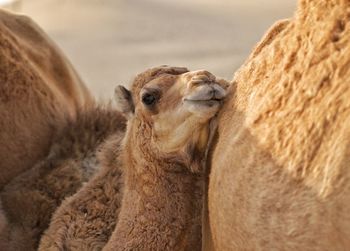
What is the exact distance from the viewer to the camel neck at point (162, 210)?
3443mm

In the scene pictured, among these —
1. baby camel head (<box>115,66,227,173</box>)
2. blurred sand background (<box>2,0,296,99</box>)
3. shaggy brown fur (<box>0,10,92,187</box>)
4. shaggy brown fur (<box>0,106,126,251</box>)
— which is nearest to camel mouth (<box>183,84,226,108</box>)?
baby camel head (<box>115,66,227,173</box>)

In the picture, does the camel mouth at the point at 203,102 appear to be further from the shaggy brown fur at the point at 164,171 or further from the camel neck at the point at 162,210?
the camel neck at the point at 162,210

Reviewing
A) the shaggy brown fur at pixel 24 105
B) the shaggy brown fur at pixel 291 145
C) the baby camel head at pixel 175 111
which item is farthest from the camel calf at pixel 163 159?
the shaggy brown fur at pixel 24 105

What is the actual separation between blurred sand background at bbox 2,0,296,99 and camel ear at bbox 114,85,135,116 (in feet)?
15.6

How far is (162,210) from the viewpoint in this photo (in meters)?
3.45

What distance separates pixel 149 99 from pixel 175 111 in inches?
6.4

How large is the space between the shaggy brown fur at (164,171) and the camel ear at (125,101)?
8 cm

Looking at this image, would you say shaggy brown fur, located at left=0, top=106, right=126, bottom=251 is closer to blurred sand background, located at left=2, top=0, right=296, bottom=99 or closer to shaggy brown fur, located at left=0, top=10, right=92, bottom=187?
shaggy brown fur, located at left=0, top=10, right=92, bottom=187

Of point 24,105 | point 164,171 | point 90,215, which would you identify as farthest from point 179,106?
point 24,105

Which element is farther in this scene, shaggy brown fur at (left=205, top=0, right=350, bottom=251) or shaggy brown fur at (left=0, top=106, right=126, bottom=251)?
shaggy brown fur at (left=0, top=106, right=126, bottom=251)

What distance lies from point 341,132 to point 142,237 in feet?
3.51

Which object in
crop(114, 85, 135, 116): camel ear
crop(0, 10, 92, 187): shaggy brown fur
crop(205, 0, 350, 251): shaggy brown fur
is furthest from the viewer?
crop(0, 10, 92, 187): shaggy brown fur

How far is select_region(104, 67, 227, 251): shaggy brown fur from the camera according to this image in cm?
332

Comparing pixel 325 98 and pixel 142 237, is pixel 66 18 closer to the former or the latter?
pixel 142 237
